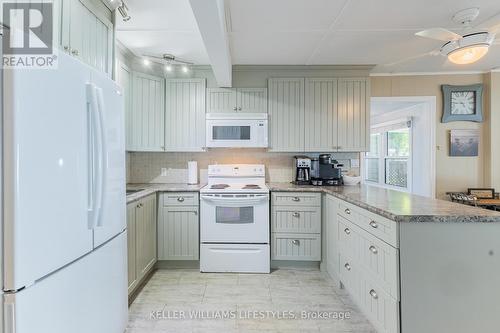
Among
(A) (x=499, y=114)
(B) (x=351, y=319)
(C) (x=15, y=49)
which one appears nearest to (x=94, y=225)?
(C) (x=15, y=49)

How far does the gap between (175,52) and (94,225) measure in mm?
2230

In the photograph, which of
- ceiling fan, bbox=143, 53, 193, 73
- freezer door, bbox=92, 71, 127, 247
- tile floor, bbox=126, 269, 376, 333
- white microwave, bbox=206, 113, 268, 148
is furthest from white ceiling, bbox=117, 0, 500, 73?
tile floor, bbox=126, 269, 376, 333

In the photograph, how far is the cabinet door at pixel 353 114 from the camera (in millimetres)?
3314

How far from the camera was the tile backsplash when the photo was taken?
3.55 metres

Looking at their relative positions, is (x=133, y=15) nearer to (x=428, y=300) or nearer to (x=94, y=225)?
(x=94, y=225)

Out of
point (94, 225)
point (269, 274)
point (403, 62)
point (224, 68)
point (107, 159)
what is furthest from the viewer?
point (403, 62)

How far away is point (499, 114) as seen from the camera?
350cm

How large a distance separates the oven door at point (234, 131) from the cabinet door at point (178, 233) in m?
0.86

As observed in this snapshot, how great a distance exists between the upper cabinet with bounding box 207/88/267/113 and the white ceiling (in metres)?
0.35

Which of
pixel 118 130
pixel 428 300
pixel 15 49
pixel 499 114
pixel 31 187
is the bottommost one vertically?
pixel 428 300

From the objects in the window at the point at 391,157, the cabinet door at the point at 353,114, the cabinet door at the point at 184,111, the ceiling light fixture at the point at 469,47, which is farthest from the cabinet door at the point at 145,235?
the window at the point at 391,157

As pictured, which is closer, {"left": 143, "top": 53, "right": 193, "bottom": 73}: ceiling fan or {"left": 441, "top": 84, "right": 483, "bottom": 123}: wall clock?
{"left": 143, "top": 53, "right": 193, "bottom": 73}: ceiling fan

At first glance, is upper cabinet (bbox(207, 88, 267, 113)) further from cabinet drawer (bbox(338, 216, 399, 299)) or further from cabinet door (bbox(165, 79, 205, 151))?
cabinet drawer (bbox(338, 216, 399, 299))

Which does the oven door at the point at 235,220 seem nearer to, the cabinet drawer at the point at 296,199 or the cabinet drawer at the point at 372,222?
the cabinet drawer at the point at 296,199
